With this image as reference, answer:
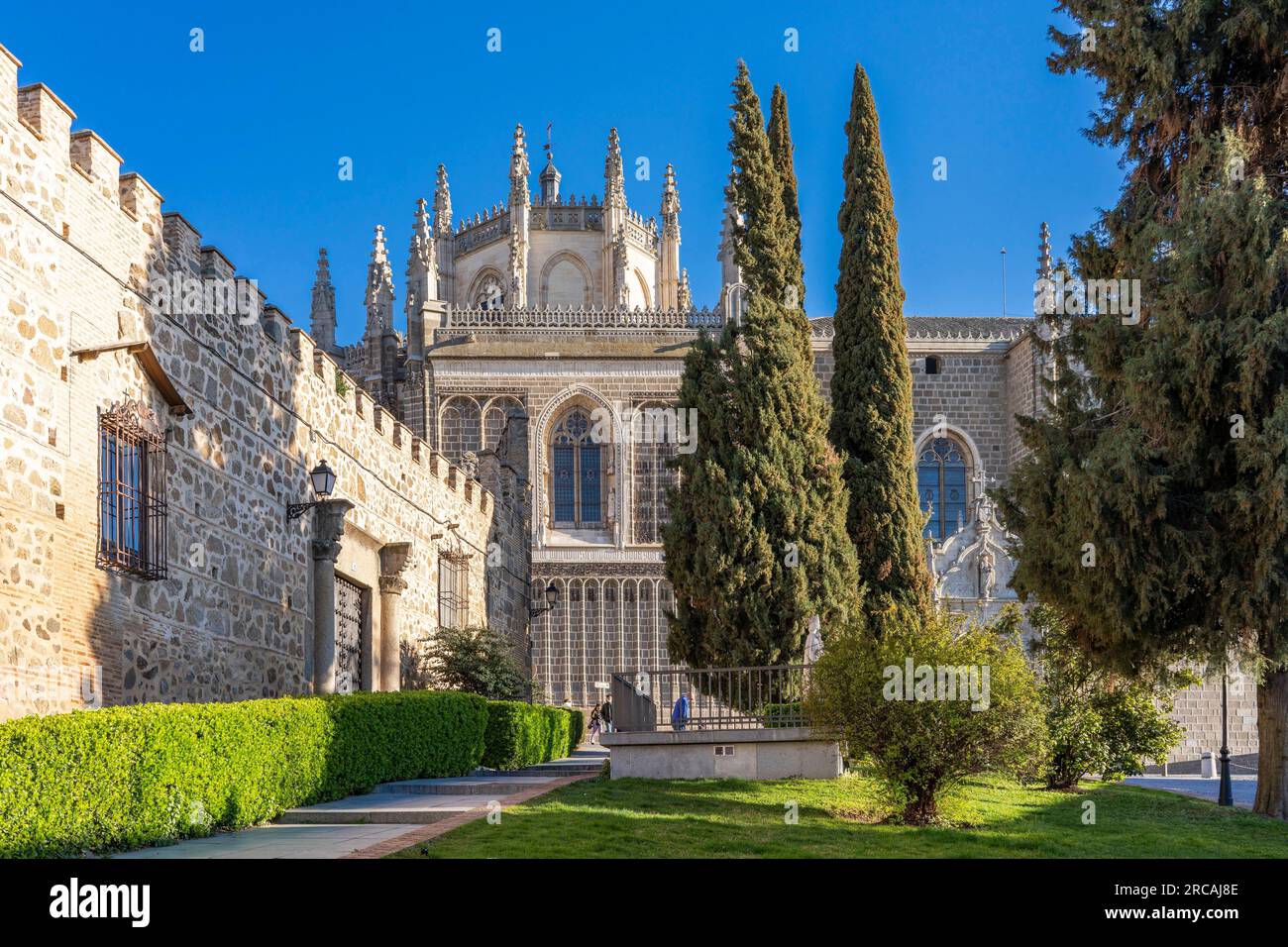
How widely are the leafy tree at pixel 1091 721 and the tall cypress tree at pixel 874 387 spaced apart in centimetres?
321

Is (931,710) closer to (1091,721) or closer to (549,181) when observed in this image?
(1091,721)

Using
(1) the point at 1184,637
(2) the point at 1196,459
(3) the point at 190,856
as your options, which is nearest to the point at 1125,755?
(1) the point at 1184,637

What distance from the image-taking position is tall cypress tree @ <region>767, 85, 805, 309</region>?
2185cm

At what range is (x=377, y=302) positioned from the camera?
4666 centimetres

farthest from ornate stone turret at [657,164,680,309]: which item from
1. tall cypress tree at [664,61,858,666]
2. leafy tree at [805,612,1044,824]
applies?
leafy tree at [805,612,1044,824]

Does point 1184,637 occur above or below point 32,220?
below

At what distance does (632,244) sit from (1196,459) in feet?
149

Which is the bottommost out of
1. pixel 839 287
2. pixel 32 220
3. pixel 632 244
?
pixel 32 220

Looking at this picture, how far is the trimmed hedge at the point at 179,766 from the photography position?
8500 mm

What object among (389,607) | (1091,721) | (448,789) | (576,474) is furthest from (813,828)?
(576,474)

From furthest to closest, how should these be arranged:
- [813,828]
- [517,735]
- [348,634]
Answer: [517,735] → [348,634] → [813,828]

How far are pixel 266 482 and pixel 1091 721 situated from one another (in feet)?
37.9
